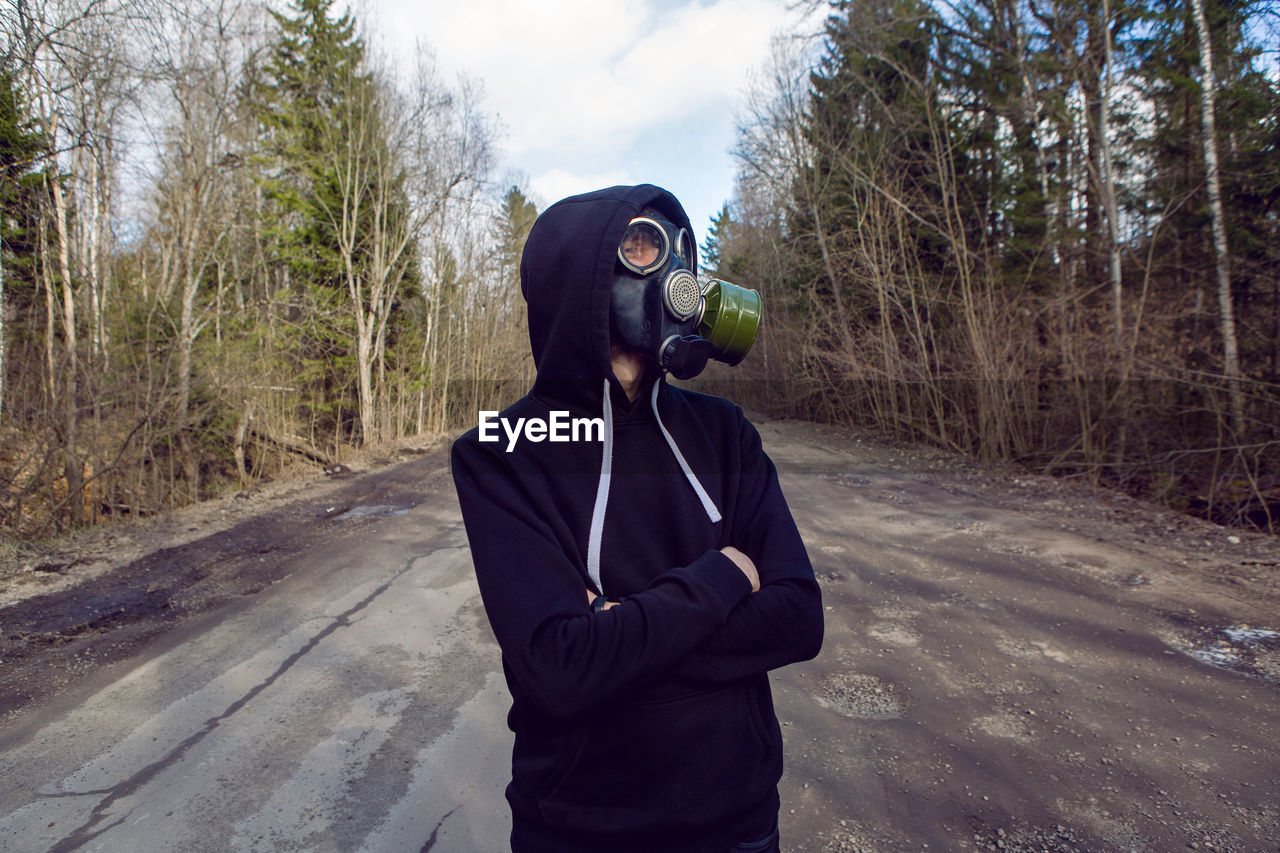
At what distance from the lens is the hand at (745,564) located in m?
1.48

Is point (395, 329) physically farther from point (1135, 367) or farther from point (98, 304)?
point (1135, 367)

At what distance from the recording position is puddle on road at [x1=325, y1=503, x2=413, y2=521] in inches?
353

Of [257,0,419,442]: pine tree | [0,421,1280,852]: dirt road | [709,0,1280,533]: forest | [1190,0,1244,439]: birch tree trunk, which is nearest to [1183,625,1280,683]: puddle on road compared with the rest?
[0,421,1280,852]: dirt road

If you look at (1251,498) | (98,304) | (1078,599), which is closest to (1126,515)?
(1251,498)

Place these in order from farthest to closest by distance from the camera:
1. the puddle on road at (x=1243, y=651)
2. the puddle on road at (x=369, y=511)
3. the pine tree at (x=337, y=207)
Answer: the pine tree at (x=337, y=207) → the puddle on road at (x=369, y=511) → the puddle on road at (x=1243, y=651)

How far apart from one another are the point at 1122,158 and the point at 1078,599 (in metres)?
9.66

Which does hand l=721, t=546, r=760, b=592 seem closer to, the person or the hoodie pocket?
the person

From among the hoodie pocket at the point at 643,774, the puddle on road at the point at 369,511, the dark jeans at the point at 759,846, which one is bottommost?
the puddle on road at the point at 369,511

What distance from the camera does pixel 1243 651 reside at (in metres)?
4.23

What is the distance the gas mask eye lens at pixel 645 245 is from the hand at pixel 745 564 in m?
0.64

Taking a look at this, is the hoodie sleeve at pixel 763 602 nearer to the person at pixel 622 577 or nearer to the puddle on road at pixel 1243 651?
the person at pixel 622 577

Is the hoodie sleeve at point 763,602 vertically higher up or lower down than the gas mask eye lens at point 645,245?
lower down

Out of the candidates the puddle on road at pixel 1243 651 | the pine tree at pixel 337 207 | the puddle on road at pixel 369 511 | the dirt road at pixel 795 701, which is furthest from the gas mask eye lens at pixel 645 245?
the pine tree at pixel 337 207

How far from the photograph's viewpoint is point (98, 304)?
10.1 metres
